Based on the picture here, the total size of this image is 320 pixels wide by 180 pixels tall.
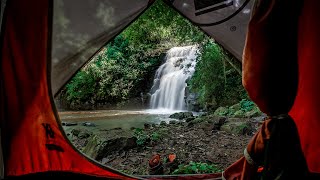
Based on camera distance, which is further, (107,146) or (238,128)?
(238,128)

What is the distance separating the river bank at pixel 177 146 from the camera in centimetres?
543

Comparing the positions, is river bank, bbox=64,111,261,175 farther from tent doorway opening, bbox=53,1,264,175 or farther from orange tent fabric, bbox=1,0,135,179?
orange tent fabric, bbox=1,0,135,179

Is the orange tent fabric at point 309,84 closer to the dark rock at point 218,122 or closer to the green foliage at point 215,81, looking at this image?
the dark rock at point 218,122

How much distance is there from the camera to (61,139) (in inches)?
88.3

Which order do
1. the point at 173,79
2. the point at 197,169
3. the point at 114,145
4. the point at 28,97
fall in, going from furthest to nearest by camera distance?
the point at 173,79, the point at 114,145, the point at 197,169, the point at 28,97

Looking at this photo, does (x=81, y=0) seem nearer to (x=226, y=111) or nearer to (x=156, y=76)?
(x=226, y=111)

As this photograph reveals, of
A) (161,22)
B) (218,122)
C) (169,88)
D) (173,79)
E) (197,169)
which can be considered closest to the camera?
(197,169)

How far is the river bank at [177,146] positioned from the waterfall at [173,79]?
20.7 feet

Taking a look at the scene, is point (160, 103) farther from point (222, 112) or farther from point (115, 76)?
point (222, 112)

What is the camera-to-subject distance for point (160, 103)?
15.6 meters

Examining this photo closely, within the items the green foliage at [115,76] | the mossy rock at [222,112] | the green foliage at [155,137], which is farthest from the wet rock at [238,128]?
the green foliage at [115,76]

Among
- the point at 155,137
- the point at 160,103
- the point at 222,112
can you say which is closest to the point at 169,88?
the point at 160,103

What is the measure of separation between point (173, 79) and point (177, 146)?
9.26 meters

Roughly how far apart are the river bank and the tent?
7.92ft
